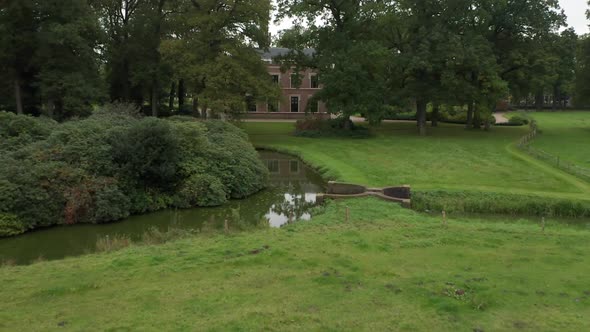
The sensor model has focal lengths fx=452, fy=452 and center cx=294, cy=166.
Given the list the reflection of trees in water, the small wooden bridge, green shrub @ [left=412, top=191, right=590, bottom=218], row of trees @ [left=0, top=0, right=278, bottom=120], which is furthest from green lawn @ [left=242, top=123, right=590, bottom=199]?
row of trees @ [left=0, top=0, right=278, bottom=120]

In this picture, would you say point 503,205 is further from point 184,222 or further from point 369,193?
point 184,222

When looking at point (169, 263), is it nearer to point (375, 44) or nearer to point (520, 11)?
point (375, 44)

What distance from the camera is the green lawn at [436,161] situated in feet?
72.2

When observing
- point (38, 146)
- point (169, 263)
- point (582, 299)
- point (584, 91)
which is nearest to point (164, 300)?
point (169, 263)

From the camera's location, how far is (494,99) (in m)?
39.8

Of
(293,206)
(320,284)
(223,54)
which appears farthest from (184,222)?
(223,54)

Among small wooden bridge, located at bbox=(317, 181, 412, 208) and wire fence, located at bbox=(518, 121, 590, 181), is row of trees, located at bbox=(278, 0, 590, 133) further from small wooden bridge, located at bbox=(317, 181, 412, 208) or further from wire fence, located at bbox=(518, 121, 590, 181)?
small wooden bridge, located at bbox=(317, 181, 412, 208)

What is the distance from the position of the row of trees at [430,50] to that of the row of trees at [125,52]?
621 cm

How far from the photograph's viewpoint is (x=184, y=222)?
1778 cm

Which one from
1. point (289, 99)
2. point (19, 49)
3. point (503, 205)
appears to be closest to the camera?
point (503, 205)

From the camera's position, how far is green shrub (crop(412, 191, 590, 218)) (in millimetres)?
18422

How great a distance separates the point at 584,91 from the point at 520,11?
1095 centimetres

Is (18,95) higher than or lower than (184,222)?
higher

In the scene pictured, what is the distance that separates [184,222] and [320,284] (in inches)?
365
